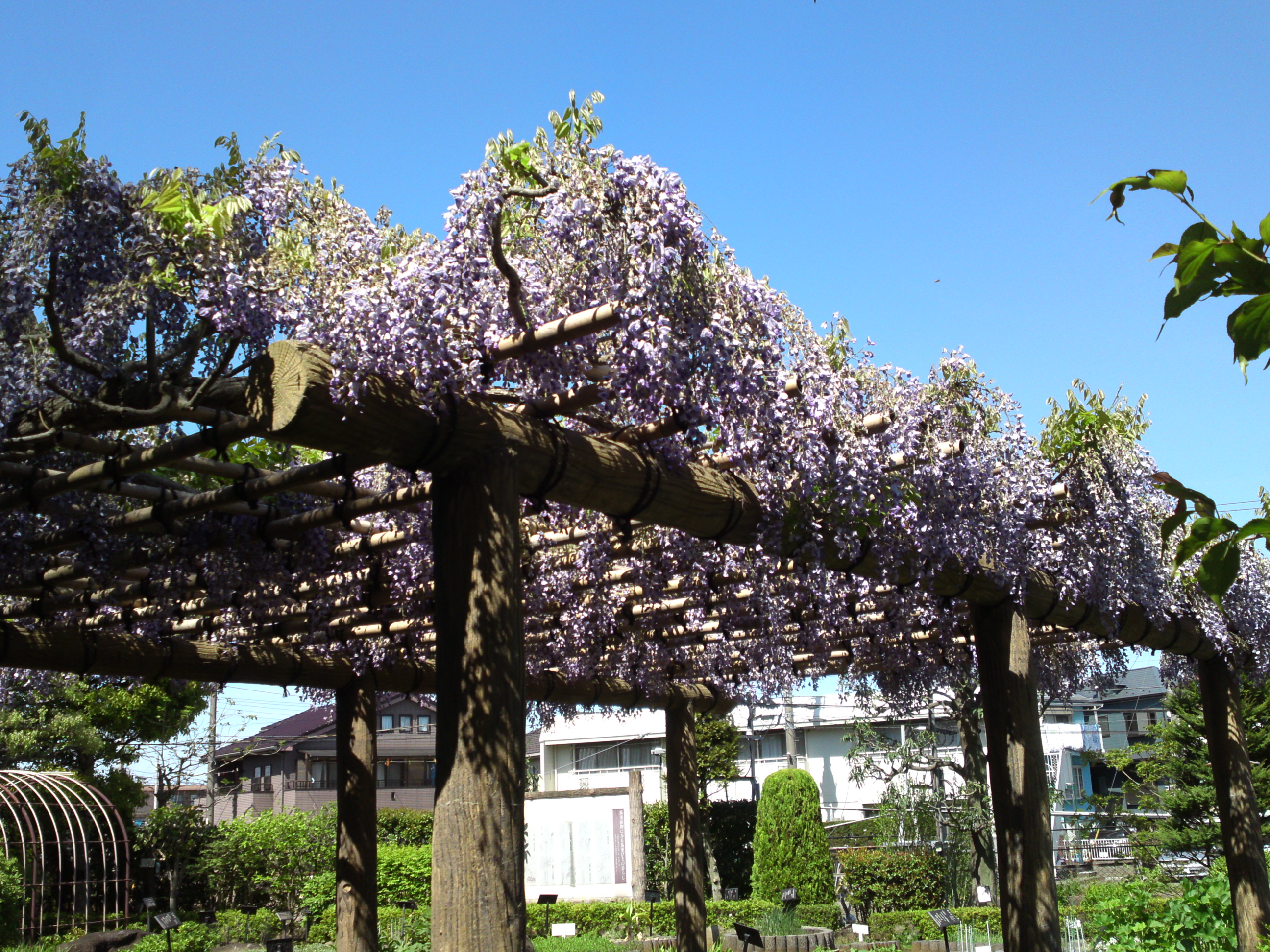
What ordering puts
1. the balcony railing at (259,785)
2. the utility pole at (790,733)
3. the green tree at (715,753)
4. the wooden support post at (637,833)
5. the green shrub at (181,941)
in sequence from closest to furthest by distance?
the green shrub at (181,941) < the wooden support post at (637,833) < the green tree at (715,753) < the utility pole at (790,733) < the balcony railing at (259,785)

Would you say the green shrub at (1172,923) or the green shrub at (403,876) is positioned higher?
the green shrub at (1172,923)

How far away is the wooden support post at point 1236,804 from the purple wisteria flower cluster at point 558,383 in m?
2.26

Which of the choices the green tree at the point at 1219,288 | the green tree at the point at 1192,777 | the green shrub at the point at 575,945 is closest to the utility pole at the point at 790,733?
the green tree at the point at 1192,777

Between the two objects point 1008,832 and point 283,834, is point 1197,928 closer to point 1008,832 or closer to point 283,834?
point 1008,832

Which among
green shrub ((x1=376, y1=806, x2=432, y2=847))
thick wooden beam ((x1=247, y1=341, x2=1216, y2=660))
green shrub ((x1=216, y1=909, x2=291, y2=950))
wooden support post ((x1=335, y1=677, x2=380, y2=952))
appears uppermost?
thick wooden beam ((x1=247, y1=341, x2=1216, y2=660))

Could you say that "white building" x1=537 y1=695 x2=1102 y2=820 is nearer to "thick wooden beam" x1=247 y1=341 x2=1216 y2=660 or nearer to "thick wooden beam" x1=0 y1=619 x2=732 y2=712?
"thick wooden beam" x1=0 y1=619 x2=732 y2=712

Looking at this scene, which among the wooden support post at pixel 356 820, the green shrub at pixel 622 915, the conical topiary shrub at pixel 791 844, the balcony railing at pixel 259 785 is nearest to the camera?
the wooden support post at pixel 356 820

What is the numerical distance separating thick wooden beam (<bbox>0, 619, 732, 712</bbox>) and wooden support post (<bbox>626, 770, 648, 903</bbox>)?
290 inches

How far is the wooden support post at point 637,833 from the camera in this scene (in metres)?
15.2

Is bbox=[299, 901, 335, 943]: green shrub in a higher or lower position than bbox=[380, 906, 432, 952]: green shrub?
lower

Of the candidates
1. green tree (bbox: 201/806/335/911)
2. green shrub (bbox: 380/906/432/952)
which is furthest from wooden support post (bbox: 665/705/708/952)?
green tree (bbox: 201/806/335/911)

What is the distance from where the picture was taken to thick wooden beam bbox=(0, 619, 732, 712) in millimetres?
5535

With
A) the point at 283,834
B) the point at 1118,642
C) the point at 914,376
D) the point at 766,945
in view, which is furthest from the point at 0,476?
the point at 283,834

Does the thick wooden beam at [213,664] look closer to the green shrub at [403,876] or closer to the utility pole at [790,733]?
the green shrub at [403,876]
